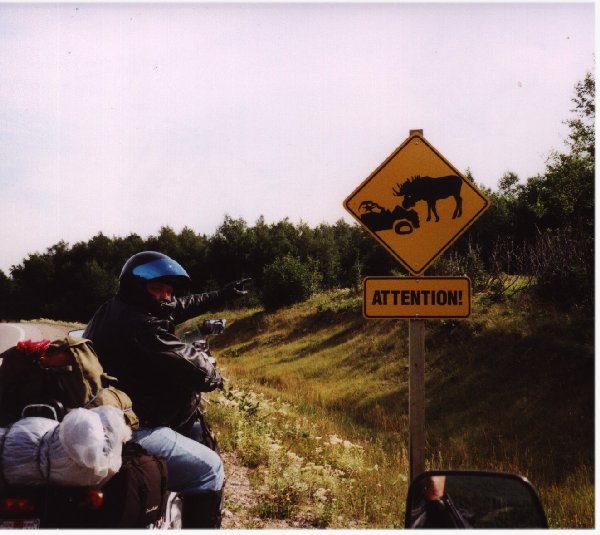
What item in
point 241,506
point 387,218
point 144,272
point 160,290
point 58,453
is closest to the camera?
point 58,453

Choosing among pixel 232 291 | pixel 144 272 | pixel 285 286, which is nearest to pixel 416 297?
pixel 232 291

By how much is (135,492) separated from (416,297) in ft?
8.17

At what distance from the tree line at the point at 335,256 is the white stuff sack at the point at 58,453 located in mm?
15897

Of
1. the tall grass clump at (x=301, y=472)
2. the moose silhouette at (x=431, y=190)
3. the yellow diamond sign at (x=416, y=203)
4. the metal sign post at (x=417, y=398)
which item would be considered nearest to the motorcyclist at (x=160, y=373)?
the metal sign post at (x=417, y=398)

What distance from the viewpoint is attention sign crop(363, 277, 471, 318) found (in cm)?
425

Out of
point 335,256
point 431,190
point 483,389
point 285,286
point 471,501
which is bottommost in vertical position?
point 483,389

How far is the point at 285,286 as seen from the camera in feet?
125

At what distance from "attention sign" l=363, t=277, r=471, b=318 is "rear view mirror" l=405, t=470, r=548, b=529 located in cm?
190

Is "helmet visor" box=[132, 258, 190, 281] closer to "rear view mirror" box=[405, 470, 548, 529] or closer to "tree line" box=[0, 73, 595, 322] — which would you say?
"rear view mirror" box=[405, 470, 548, 529]

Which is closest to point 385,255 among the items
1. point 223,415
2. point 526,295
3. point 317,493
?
point 526,295

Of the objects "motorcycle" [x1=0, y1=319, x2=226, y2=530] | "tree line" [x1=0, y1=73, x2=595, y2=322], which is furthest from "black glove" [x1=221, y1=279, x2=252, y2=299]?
"tree line" [x1=0, y1=73, x2=595, y2=322]

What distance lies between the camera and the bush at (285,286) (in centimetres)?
3797

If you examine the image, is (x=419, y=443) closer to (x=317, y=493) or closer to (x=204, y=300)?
(x=317, y=493)

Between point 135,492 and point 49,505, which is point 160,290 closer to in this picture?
point 135,492
